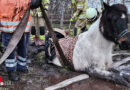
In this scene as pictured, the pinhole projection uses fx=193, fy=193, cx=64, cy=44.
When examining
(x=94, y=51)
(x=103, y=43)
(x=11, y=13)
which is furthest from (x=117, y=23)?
(x=11, y=13)

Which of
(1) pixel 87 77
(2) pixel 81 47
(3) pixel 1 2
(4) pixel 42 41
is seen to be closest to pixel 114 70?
(1) pixel 87 77

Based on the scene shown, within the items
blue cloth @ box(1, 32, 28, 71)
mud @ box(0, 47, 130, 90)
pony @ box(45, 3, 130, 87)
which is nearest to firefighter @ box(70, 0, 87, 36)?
mud @ box(0, 47, 130, 90)

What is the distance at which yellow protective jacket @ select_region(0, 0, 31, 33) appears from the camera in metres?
3.35

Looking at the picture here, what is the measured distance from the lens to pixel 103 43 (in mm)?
3896

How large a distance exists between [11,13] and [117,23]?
188 centimetres

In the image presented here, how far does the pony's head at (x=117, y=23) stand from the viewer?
133 inches

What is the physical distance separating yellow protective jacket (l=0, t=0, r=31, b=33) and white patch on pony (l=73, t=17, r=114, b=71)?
1434 millimetres

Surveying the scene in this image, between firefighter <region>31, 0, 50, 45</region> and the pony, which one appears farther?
firefighter <region>31, 0, 50, 45</region>

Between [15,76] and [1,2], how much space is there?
57.6 inches

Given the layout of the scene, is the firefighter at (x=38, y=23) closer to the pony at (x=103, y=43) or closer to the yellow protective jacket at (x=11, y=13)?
the pony at (x=103, y=43)

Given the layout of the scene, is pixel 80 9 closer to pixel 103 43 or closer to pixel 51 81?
pixel 103 43

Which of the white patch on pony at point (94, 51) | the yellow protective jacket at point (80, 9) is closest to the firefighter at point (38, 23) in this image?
the yellow protective jacket at point (80, 9)

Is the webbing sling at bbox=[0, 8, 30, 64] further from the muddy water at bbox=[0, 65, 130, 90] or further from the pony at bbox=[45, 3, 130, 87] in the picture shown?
the pony at bbox=[45, 3, 130, 87]

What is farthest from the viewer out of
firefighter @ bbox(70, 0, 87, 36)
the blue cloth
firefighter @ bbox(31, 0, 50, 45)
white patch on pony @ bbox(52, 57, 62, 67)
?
firefighter @ bbox(70, 0, 87, 36)
